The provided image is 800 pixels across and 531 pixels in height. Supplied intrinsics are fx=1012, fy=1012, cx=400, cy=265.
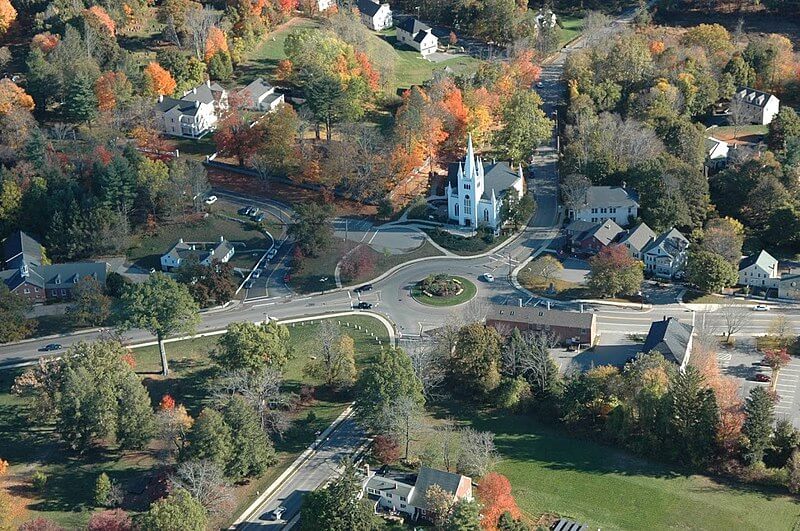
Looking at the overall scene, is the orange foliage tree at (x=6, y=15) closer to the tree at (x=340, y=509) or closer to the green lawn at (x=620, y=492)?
the green lawn at (x=620, y=492)

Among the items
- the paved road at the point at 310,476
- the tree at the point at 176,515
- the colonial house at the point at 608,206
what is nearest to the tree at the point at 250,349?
the paved road at the point at 310,476

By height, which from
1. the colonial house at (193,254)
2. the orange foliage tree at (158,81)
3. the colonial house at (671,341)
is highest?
the orange foliage tree at (158,81)

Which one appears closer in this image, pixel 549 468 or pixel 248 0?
pixel 549 468

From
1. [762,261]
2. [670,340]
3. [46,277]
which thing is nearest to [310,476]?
[670,340]

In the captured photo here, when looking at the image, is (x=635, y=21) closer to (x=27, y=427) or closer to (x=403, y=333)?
(x=403, y=333)

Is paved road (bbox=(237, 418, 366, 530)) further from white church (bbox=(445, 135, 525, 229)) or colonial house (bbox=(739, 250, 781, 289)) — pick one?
colonial house (bbox=(739, 250, 781, 289))

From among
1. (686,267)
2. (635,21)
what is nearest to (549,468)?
(686,267)
